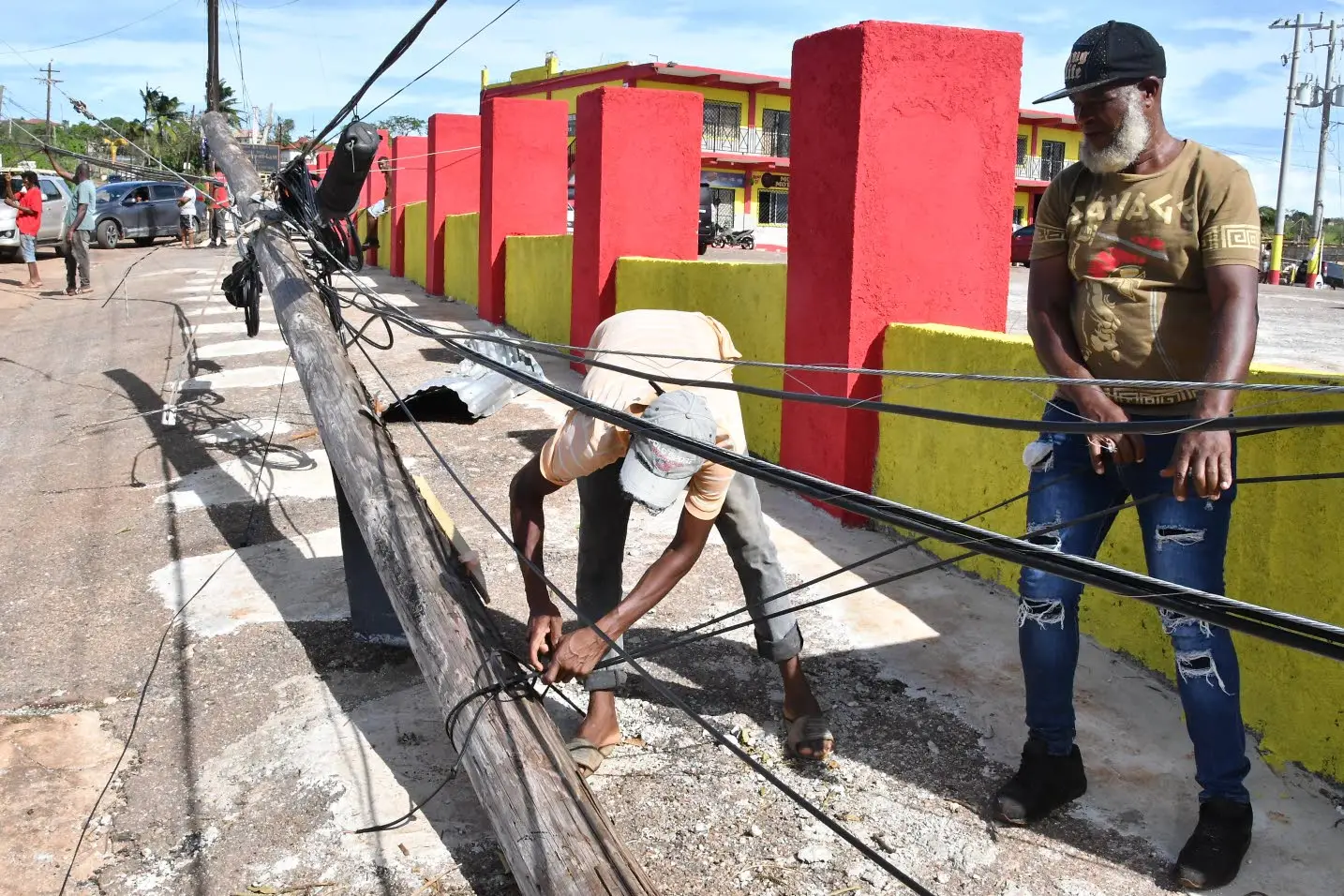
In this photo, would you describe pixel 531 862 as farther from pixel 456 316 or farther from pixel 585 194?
pixel 456 316

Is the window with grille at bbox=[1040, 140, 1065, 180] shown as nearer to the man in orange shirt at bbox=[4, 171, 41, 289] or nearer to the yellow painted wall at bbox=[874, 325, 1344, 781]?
the man in orange shirt at bbox=[4, 171, 41, 289]

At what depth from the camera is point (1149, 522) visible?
108 inches

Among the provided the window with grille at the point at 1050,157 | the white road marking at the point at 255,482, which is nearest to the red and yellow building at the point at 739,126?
the window with grille at the point at 1050,157

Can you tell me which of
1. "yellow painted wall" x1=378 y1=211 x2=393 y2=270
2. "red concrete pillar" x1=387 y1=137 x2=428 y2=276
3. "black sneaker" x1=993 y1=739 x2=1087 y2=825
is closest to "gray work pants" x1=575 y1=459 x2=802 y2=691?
"black sneaker" x1=993 y1=739 x2=1087 y2=825

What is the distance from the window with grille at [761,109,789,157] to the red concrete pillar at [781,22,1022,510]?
36.3 metres

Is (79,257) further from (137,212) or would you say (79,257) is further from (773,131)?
(773,131)

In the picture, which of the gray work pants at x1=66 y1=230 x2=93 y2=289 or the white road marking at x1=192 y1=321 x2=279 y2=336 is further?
the gray work pants at x1=66 y1=230 x2=93 y2=289

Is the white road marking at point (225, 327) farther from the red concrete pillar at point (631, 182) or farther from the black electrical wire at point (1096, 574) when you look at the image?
the black electrical wire at point (1096, 574)

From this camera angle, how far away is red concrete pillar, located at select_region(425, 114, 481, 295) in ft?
55.3

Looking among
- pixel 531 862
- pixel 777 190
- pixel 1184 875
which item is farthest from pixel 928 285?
pixel 777 190

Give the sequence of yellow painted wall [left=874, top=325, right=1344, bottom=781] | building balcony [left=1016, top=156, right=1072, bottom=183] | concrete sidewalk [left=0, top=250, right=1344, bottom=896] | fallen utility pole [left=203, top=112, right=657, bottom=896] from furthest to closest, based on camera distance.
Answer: building balcony [left=1016, top=156, right=1072, bottom=183]
yellow painted wall [left=874, top=325, right=1344, bottom=781]
concrete sidewalk [left=0, top=250, right=1344, bottom=896]
fallen utility pole [left=203, top=112, right=657, bottom=896]

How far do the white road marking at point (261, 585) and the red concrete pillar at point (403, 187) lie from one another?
50.7 ft

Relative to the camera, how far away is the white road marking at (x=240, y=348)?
1128 centimetres

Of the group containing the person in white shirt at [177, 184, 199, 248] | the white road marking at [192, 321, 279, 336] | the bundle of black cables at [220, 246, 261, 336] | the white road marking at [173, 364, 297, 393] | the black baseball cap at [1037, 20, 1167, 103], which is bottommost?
the white road marking at [173, 364, 297, 393]
